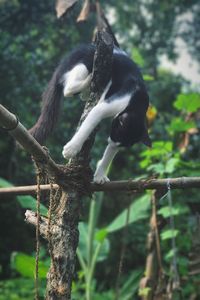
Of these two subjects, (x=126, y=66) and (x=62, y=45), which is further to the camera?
(x=62, y=45)

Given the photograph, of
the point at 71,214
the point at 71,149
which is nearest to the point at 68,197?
the point at 71,214

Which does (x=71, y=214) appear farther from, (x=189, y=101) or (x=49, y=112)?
(x=189, y=101)

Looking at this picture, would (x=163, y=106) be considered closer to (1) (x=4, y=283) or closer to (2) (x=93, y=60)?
(1) (x=4, y=283)

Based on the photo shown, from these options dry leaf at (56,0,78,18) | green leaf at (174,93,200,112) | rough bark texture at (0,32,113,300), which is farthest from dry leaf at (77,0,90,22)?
green leaf at (174,93,200,112)

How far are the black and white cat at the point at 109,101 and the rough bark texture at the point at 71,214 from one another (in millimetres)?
65

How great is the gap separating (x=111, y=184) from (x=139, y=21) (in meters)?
9.27

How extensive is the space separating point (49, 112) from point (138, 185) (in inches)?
27.5

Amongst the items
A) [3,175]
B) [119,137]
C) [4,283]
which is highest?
[119,137]

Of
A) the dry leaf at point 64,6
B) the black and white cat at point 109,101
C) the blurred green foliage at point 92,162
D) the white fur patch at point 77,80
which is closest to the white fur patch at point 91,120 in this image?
the black and white cat at point 109,101

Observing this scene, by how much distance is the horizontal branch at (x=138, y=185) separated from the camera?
2.61m

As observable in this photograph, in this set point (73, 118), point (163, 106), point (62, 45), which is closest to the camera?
point (73, 118)

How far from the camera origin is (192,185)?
2613 mm

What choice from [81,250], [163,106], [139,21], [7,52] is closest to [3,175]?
[7,52]

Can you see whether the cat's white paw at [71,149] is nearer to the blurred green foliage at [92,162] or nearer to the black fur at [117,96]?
the black fur at [117,96]
